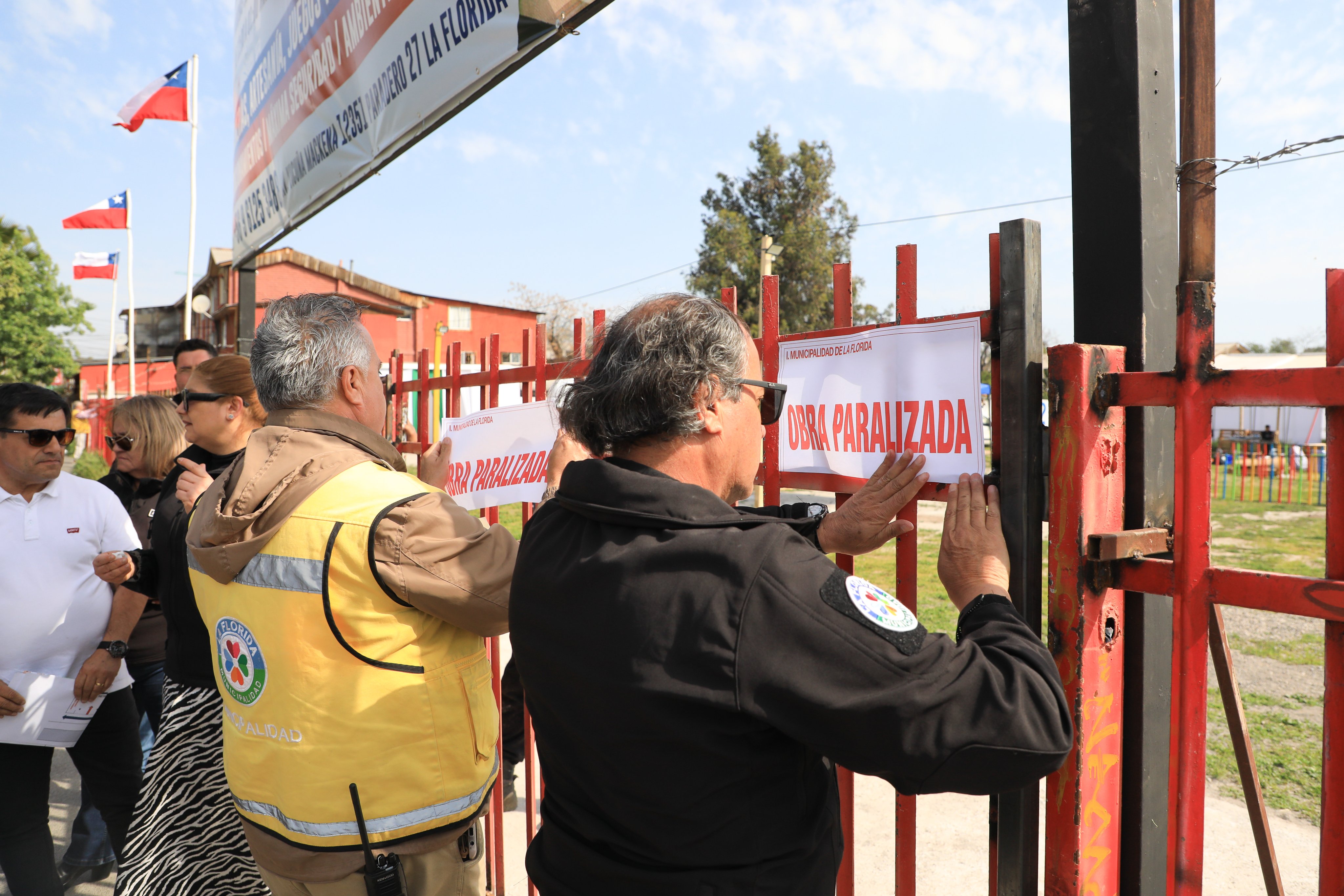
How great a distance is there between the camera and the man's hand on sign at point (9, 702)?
2744 mm

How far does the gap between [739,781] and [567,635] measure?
1.05 ft

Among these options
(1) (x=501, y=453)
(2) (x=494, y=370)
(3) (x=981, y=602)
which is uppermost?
(2) (x=494, y=370)

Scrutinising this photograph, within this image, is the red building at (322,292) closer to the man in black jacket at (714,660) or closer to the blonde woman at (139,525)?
the blonde woman at (139,525)

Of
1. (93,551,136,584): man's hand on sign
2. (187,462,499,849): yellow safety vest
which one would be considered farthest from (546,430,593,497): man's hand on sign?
(93,551,136,584): man's hand on sign

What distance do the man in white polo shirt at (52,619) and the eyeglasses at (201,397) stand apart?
625mm

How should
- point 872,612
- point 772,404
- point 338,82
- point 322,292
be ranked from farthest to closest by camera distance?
point 322,292, point 338,82, point 772,404, point 872,612

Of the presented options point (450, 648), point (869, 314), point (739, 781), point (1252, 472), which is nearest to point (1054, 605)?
point (739, 781)

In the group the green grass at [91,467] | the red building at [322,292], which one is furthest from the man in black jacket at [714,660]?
the red building at [322,292]

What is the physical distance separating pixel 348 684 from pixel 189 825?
41.9 inches

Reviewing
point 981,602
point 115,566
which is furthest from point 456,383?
point 981,602

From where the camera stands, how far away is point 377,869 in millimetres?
1702

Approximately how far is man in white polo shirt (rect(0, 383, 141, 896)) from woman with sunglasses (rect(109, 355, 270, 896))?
0.57 m

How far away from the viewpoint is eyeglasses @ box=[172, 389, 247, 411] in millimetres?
2727

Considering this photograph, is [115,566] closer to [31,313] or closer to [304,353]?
[304,353]
